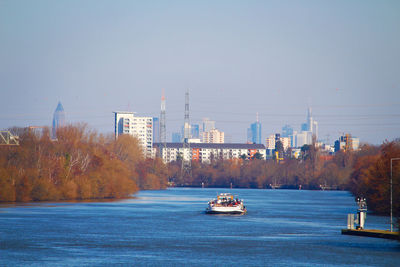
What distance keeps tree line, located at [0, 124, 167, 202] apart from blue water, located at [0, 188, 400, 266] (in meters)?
12.0

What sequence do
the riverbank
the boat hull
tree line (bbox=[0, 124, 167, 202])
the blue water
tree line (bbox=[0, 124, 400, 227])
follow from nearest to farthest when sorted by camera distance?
the blue water < the riverbank < tree line (bbox=[0, 124, 400, 227]) < the boat hull < tree line (bbox=[0, 124, 167, 202])

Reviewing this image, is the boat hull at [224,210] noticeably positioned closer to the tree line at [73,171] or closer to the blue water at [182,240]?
the blue water at [182,240]

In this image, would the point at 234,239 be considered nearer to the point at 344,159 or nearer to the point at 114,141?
the point at 114,141

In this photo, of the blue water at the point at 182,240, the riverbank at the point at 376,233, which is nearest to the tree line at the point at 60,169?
the blue water at the point at 182,240

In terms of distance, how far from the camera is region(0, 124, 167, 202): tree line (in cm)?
9400

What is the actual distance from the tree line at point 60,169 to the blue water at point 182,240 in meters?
12.0

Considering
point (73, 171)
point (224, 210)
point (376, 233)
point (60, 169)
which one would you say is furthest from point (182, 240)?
point (73, 171)

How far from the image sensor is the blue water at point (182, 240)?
43.6 m

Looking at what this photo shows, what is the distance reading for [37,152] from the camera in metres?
99.4

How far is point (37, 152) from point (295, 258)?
201 ft

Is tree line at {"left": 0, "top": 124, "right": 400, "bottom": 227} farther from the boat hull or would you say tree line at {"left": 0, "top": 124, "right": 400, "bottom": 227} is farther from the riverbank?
the boat hull

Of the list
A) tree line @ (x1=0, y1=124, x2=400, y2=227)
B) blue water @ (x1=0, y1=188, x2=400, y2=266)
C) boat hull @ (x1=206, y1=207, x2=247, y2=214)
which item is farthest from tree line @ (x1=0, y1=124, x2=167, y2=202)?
boat hull @ (x1=206, y1=207, x2=247, y2=214)

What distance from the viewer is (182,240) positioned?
5428 cm

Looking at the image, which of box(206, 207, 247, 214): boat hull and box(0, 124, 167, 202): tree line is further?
box(0, 124, 167, 202): tree line
